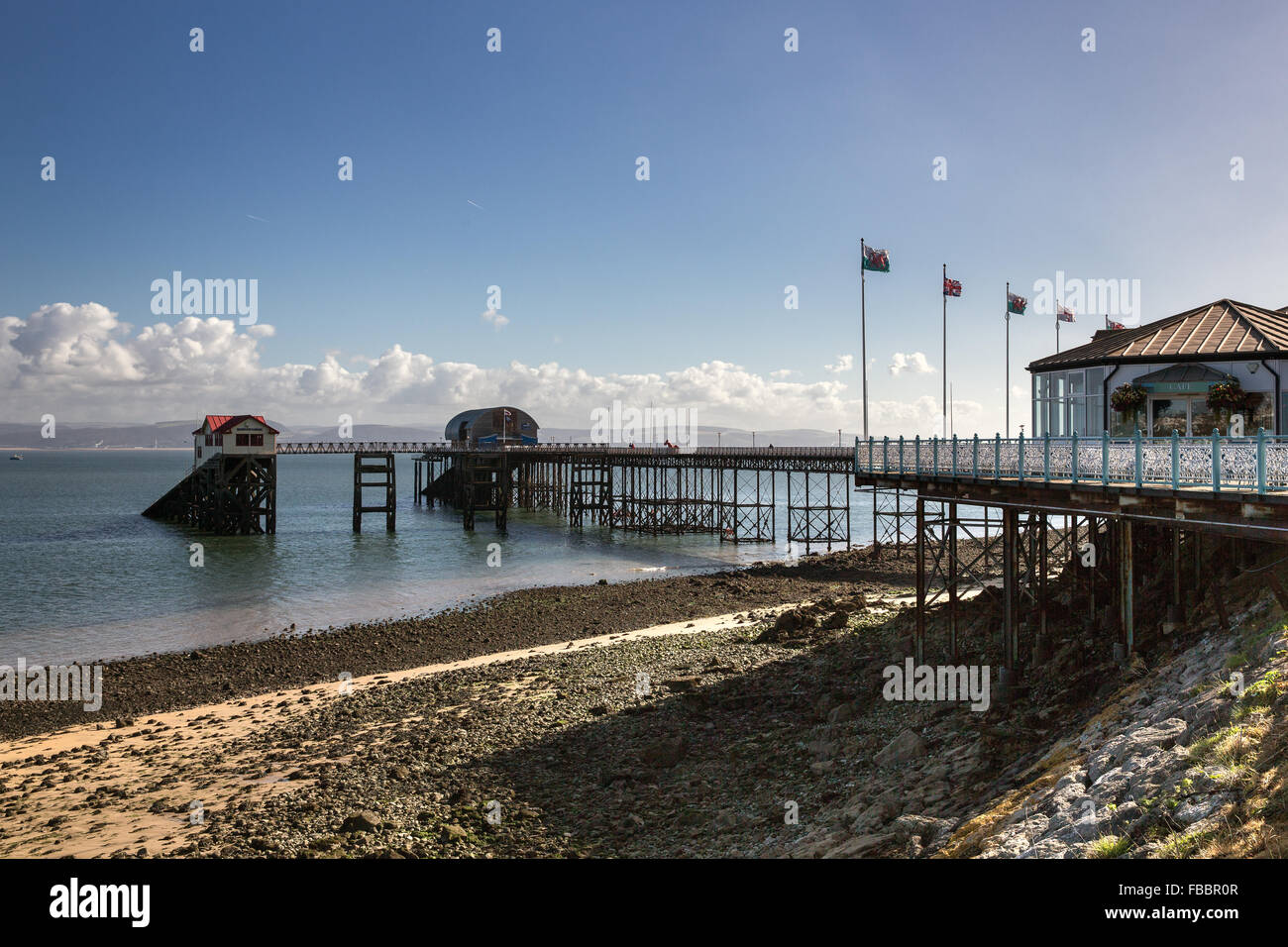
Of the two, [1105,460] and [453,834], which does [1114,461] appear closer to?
[1105,460]

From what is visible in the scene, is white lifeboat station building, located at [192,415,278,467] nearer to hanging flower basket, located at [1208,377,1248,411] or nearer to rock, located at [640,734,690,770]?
rock, located at [640,734,690,770]

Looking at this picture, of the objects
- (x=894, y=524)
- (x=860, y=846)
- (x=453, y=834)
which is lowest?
(x=894, y=524)

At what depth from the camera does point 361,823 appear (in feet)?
39.2

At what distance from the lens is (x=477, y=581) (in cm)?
3750

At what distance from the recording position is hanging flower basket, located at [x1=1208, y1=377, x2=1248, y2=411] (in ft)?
50.4

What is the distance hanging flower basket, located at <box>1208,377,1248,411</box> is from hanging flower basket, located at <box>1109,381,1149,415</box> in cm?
120

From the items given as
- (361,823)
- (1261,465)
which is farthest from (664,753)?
(1261,465)

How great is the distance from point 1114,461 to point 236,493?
5631cm

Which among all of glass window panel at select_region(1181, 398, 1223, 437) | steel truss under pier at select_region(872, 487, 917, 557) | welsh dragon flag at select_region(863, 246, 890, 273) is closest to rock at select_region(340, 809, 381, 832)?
glass window panel at select_region(1181, 398, 1223, 437)

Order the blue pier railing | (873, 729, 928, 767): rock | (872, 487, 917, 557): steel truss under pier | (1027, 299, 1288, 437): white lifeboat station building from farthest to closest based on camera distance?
(872, 487, 917, 557): steel truss under pier < (1027, 299, 1288, 437): white lifeboat station building < (873, 729, 928, 767): rock < the blue pier railing

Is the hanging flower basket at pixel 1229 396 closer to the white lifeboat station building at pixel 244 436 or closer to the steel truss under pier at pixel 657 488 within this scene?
the steel truss under pier at pixel 657 488

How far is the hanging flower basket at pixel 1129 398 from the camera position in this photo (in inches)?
651
